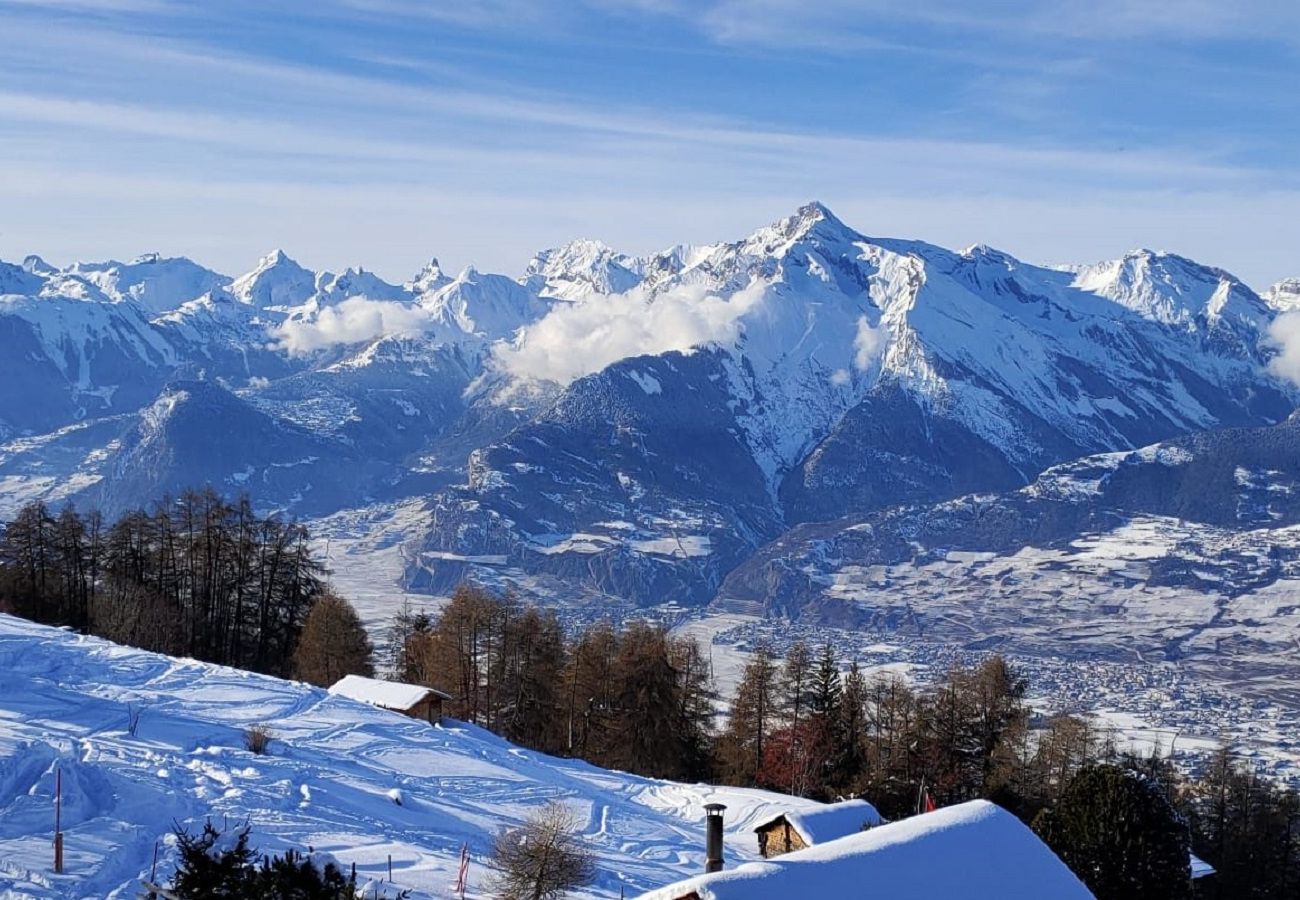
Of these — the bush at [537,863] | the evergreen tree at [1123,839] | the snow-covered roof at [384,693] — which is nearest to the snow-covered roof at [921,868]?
A: the bush at [537,863]

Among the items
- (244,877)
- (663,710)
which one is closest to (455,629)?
(663,710)

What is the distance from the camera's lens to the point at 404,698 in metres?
56.6

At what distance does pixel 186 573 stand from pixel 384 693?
2409 cm

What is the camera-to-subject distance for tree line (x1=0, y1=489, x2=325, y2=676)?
7325 centimetres

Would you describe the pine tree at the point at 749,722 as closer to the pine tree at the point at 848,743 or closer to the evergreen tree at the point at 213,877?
the pine tree at the point at 848,743

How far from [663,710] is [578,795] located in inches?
961

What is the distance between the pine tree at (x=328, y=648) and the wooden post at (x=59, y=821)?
3995 cm

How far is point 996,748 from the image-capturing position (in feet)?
225

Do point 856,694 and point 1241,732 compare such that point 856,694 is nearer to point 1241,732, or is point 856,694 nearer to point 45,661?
point 45,661

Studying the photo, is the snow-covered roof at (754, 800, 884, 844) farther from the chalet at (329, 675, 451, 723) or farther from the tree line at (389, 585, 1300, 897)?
the tree line at (389, 585, 1300, 897)

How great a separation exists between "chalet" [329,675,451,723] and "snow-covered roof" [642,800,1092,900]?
29.2 metres

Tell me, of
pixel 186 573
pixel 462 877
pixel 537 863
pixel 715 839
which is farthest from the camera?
pixel 186 573

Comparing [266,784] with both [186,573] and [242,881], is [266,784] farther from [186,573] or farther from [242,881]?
[186,573]

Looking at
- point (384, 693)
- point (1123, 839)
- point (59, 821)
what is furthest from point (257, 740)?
point (1123, 839)
